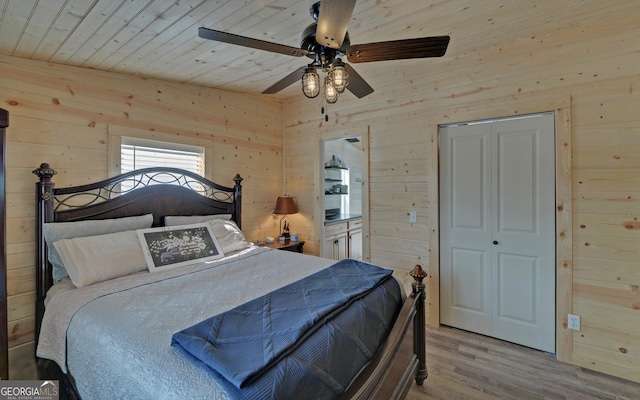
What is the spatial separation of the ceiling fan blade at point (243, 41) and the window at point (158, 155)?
175 cm

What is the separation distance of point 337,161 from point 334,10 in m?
3.81

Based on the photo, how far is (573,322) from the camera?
7.76 ft

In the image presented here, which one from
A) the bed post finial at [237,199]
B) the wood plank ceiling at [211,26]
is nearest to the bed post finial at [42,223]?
the wood plank ceiling at [211,26]

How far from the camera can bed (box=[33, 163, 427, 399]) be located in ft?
3.54

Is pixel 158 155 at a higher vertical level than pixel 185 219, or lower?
higher

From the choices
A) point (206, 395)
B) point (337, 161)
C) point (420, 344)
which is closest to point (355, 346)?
point (206, 395)

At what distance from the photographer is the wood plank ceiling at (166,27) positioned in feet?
5.83

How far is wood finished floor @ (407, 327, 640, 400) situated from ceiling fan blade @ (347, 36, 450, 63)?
2.27 m

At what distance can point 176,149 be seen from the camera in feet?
10.2

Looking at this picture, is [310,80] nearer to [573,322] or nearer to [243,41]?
[243,41]

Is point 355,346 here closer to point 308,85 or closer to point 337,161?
point 308,85

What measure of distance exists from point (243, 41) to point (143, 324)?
1565 millimetres

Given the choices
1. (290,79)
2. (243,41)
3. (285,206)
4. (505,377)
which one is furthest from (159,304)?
(505,377)

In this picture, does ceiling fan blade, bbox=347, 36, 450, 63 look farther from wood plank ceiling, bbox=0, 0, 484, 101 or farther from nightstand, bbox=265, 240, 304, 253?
nightstand, bbox=265, 240, 304, 253
